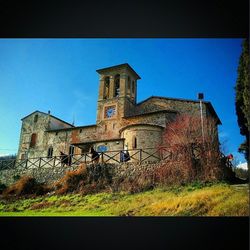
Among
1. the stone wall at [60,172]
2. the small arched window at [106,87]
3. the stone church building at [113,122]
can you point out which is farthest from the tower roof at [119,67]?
the stone wall at [60,172]

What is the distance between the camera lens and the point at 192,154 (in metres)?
8.07

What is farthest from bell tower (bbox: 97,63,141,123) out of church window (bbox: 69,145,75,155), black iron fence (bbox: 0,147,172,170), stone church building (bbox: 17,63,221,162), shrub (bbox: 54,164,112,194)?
shrub (bbox: 54,164,112,194)

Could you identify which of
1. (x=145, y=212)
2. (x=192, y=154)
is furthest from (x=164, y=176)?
(x=145, y=212)

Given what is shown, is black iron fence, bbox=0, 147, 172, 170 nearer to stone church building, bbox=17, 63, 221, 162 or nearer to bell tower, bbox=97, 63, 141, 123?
stone church building, bbox=17, 63, 221, 162

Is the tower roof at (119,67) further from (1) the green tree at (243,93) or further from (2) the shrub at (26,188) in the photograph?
(1) the green tree at (243,93)

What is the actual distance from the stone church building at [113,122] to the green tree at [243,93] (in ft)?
14.2

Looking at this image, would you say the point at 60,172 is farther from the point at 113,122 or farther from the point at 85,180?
the point at 113,122

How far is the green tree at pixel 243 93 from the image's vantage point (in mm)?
6684

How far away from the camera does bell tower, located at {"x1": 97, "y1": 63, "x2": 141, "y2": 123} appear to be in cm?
1502

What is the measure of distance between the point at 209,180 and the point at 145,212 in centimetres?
212

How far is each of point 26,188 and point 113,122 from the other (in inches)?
250

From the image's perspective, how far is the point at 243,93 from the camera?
23.2 ft

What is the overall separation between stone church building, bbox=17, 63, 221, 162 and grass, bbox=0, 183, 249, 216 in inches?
168
